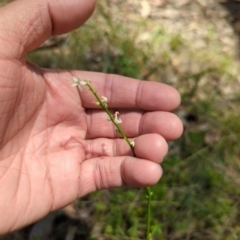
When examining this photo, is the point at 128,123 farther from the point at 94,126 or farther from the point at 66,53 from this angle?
the point at 66,53

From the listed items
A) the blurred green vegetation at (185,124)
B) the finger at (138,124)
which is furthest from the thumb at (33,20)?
the blurred green vegetation at (185,124)

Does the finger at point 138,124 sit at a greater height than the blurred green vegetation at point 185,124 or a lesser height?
greater

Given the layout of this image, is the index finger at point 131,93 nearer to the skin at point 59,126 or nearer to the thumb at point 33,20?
the skin at point 59,126

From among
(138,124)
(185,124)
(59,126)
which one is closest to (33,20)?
(59,126)

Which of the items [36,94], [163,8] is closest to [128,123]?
[36,94]

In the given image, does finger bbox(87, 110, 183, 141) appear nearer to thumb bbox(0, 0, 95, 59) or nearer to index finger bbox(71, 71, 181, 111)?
index finger bbox(71, 71, 181, 111)

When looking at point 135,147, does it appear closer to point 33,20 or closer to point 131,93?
point 131,93

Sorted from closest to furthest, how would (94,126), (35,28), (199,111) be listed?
1. (35,28)
2. (94,126)
3. (199,111)
